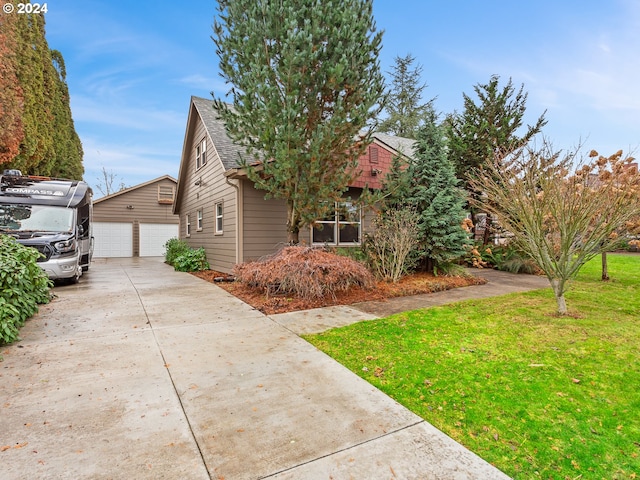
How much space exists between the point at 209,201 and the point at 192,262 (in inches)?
90.7

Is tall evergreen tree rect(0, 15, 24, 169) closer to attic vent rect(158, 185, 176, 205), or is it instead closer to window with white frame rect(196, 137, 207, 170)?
window with white frame rect(196, 137, 207, 170)

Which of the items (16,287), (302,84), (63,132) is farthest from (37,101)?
(302,84)

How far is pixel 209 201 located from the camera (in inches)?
461

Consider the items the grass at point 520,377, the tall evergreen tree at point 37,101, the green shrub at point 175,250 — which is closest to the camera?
the grass at point 520,377

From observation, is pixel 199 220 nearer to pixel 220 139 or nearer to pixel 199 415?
pixel 220 139

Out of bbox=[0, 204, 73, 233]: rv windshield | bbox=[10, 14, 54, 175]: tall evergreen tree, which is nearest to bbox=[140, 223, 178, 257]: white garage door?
bbox=[10, 14, 54, 175]: tall evergreen tree

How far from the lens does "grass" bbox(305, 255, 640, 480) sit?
2043mm

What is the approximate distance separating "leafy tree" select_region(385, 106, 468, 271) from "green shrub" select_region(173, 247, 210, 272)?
22.5 feet

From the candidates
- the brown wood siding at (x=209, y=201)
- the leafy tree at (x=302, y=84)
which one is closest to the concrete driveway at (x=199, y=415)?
the leafy tree at (x=302, y=84)

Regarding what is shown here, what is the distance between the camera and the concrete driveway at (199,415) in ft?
6.08

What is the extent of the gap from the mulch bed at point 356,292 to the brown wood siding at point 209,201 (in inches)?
59.7

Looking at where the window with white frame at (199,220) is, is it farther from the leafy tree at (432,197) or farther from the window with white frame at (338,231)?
the leafy tree at (432,197)

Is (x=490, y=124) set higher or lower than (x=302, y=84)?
higher

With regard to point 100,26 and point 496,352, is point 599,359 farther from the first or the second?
point 100,26
